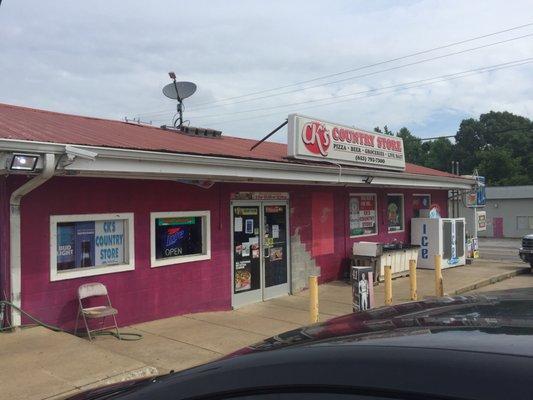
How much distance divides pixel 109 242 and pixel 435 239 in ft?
37.2

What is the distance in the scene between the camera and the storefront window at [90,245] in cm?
821

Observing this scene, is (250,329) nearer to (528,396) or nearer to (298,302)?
(298,302)

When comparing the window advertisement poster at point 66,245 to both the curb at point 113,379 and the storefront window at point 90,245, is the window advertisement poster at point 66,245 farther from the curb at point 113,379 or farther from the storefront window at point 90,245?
the curb at point 113,379

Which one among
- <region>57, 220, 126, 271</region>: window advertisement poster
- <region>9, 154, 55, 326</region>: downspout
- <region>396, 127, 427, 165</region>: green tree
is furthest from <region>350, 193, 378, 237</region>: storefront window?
<region>396, 127, 427, 165</region>: green tree

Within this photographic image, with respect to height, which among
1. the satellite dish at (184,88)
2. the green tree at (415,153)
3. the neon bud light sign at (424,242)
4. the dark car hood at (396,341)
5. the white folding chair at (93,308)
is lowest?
the white folding chair at (93,308)

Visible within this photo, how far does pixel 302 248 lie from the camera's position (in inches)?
513

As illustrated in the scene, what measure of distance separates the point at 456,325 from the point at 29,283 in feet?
23.7

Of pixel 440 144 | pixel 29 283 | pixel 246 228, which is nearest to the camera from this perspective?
pixel 29 283

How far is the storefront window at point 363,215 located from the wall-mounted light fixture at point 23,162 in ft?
32.2

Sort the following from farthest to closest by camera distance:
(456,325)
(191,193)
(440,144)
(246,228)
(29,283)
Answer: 1. (440,144)
2. (246,228)
3. (191,193)
4. (29,283)
5. (456,325)

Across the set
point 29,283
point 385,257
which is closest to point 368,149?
point 385,257

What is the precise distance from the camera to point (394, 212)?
1705cm

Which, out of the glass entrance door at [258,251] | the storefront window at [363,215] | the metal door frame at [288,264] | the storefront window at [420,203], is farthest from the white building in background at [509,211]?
the glass entrance door at [258,251]

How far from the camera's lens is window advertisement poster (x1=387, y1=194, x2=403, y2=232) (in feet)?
55.0
